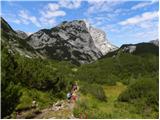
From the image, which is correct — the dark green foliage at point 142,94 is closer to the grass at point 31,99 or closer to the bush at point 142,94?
the bush at point 142,94

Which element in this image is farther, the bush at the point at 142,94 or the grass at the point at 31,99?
the bush at the point at 142,94

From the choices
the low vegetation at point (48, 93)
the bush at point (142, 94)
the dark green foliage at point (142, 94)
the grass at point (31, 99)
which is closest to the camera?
the low vegetation at point (48, 93)

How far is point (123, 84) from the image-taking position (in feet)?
584

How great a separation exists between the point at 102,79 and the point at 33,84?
132 metres

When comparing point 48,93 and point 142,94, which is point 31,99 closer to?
point 48,93

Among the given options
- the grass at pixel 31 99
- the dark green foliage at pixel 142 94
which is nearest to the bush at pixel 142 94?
the dark green foliage at pixel 142 94

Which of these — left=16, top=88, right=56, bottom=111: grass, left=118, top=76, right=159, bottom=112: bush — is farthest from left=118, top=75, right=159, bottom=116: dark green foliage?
left=16, top=88, right=56, bottom=111: grass

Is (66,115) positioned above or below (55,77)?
below

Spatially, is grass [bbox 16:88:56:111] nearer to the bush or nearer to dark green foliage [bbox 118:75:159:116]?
dark green foliage [bbox 118:75:159:116]

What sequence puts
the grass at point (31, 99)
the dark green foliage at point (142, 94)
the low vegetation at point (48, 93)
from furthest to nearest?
the dark green foliage at point (142, 94) → the grass at point (31, 99) → the low vegetation at point (48, 93)

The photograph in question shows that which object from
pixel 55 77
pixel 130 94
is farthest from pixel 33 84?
pixel 130 94

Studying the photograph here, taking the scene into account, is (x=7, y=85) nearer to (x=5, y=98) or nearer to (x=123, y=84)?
(x=5, y=98)

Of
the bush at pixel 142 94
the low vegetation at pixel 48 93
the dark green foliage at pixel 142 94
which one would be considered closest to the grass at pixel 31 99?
the low vegetation at pixel 48 93

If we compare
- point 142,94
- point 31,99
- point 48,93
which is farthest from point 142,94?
point 31,99
